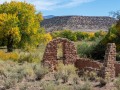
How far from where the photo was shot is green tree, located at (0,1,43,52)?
1784 inches

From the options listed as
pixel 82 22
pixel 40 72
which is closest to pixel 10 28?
pixel 40 72

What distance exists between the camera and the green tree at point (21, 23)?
45.3m

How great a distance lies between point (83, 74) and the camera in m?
23.0

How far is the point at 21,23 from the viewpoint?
46.8m

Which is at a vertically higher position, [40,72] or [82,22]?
→ [82,22]

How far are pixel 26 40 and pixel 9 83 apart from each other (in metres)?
27.6

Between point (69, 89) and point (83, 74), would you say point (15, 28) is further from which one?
point (69, 89)

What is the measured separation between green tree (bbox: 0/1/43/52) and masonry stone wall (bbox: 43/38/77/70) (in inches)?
764

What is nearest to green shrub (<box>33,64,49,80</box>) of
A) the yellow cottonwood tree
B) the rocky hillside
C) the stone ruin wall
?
the stone ruin wall

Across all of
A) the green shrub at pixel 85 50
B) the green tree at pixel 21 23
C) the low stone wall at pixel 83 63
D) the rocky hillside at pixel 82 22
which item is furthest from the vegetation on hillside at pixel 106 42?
the rocky hillside at pixel 82 22

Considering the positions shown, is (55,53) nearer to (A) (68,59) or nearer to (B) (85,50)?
(A) (68,59)

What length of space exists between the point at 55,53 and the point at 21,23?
21.8 m

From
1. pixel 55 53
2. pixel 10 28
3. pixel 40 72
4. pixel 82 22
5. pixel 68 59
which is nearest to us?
pixel 40 72

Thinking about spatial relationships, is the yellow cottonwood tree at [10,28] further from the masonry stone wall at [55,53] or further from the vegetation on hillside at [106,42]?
the masonry stone wall at [55,53]
